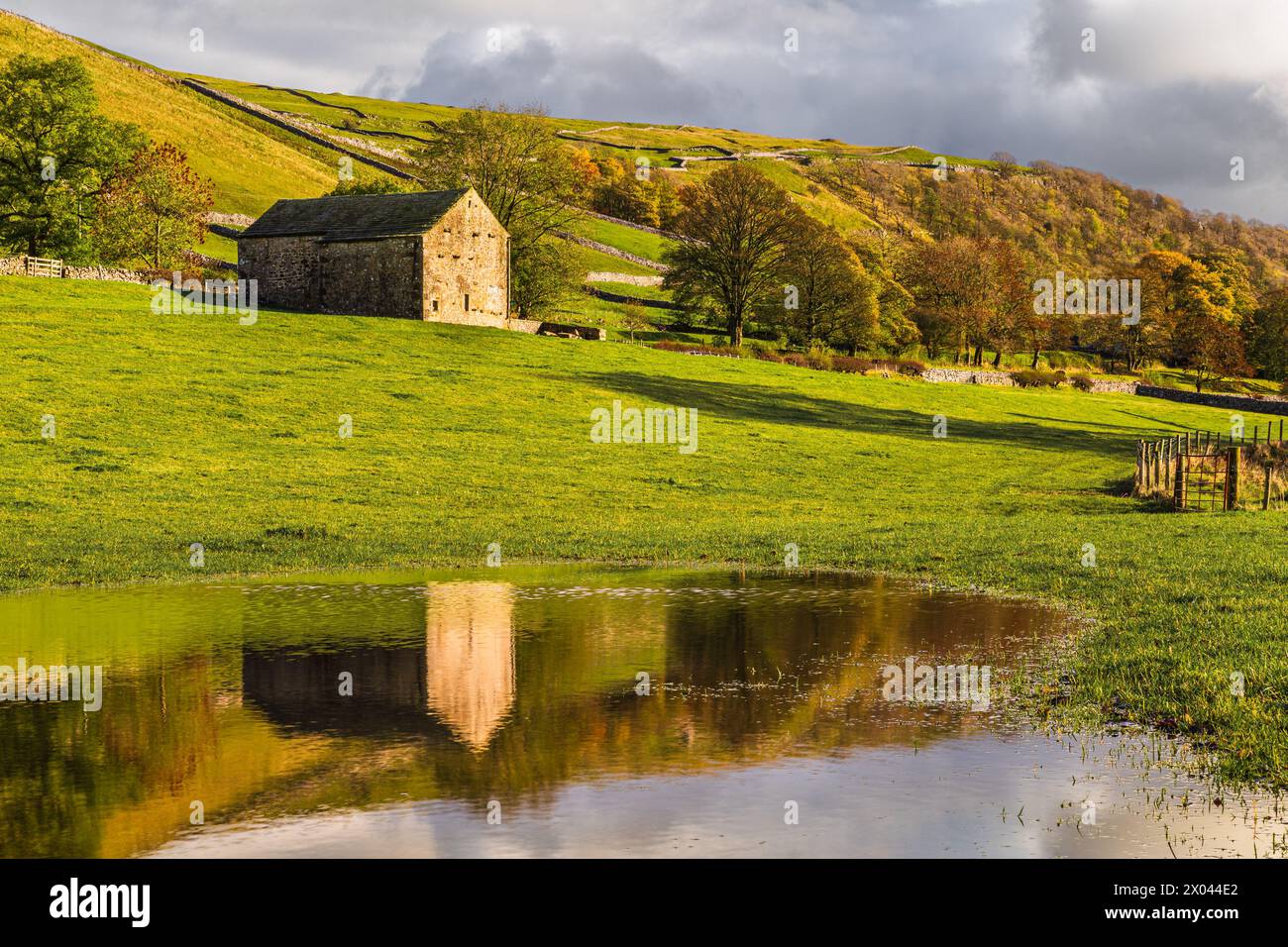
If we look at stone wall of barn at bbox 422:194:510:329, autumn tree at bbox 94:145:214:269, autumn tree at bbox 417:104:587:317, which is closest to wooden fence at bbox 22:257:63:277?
autumn tree at bbox 94:145:214:269

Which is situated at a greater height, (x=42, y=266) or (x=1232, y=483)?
(x=42, y=266)

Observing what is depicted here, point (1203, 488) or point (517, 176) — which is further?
point (517, 176)

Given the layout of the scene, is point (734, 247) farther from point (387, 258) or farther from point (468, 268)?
point (387, 258)

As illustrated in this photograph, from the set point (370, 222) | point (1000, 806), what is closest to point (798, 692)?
point (1000, 806)

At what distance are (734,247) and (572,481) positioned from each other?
6474cm

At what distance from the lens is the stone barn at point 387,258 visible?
74.7 m

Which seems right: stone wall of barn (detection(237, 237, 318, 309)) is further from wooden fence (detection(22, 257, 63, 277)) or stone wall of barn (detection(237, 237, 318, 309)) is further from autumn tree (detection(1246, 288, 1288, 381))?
autumn tree (detection(1246, 288, 1288, 381))

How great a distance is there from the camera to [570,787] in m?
10.1

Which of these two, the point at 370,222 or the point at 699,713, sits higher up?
the point at 370,222

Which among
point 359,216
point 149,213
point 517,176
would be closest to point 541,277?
point 517,176

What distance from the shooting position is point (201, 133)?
139m
